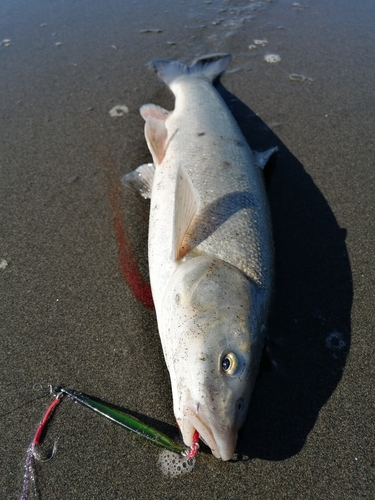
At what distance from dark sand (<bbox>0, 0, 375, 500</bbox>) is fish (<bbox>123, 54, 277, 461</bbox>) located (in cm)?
34

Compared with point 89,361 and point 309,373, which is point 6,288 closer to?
point 89,361

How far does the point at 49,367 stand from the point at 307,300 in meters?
2.02

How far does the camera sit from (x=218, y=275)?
257 centimetres

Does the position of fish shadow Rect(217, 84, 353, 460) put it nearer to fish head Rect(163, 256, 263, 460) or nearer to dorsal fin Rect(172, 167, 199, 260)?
fish head Rect(163, 256, 263, 460)

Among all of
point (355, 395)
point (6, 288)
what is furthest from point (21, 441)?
point (355, 395)

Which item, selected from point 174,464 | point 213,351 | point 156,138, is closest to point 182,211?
point 213,351

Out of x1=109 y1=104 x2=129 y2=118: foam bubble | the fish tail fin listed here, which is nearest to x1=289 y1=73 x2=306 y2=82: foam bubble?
the fish tail fin

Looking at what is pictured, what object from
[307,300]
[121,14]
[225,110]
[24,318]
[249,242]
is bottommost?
[307,300]

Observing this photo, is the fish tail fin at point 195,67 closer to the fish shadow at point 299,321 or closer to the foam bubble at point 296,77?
the foam bubble at point 296,77

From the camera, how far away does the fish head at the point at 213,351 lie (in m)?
2.14

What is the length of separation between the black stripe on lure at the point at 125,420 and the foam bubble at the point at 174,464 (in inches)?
1.3

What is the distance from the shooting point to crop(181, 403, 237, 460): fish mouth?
213 centimetres

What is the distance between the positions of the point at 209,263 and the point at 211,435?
3.51ft

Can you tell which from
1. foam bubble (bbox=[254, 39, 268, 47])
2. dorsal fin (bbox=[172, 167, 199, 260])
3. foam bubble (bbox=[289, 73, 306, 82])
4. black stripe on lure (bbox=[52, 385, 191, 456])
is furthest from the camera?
foam bubble (bbox=[254, 39, 268, 47])
